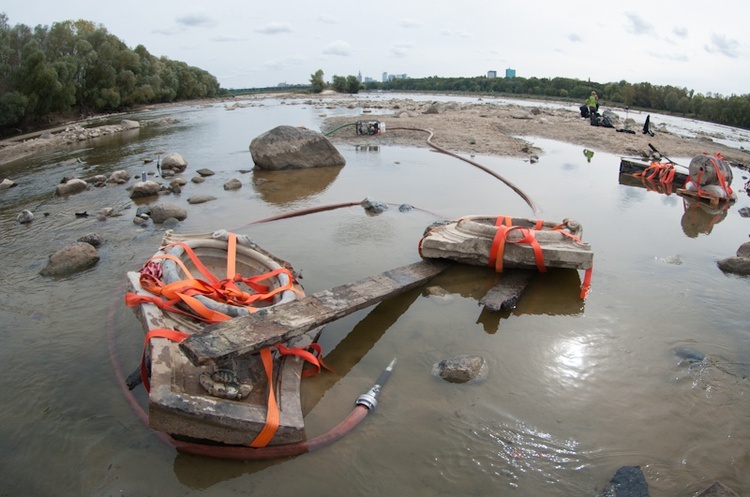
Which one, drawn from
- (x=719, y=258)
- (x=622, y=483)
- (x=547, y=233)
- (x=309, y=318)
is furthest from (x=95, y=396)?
(x=719, y=258)

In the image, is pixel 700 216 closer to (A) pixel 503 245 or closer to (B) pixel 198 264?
(A) pixel 503 245

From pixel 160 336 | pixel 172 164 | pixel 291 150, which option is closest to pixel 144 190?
pixel 172 164

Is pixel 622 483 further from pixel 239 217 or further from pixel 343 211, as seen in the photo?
pixel 239 217

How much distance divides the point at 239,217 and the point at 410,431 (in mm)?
6816

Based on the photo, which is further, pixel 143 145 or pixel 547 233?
pixel 143 145

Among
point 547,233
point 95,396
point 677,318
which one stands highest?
point 547,233

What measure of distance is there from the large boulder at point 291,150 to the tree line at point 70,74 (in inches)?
784

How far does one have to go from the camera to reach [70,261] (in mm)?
6828

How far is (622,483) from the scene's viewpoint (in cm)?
324

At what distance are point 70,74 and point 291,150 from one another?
84.0ft

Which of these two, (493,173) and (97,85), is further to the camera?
(97,85)

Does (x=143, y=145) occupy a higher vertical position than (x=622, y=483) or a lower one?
higher

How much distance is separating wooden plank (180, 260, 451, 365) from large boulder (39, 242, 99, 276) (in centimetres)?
422

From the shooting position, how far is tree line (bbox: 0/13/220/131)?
26.5 m
